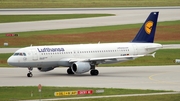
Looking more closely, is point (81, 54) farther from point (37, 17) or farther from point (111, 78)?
point (37, 17)

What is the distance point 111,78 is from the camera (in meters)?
57.9

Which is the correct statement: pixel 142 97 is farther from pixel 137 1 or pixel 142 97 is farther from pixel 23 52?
pixel 137 1

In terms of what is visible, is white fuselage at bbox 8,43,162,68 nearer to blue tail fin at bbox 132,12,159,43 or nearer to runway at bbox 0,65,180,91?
blue tail fin at bbox 132,12,159,43

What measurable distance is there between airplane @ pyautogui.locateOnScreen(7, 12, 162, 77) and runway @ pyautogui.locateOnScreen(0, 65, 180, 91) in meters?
1.21

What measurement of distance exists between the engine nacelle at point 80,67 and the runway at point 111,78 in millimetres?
737

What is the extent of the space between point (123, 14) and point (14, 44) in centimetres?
4454

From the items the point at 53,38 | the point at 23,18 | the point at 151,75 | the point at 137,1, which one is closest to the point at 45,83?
the point at 151,75

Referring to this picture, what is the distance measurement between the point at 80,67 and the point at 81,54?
3262 mm

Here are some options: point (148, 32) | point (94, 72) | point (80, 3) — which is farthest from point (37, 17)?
point (94, 72)

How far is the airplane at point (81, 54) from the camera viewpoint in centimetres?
5919

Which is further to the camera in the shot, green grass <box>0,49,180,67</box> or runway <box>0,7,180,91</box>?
green grass <box>0,49,180,67</box>

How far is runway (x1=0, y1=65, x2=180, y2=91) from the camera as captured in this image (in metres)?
52.5

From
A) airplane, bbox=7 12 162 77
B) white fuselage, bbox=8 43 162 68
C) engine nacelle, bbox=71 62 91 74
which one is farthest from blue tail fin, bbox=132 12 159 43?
engine nacelle, bbox=71 62 91 74

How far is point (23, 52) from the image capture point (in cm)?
5906
